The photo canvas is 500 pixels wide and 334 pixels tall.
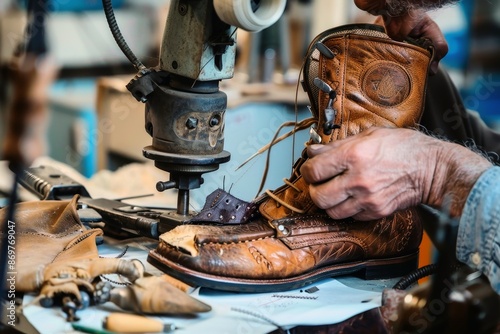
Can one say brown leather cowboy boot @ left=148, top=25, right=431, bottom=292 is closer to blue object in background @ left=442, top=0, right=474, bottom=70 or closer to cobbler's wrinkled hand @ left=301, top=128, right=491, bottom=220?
cobbler's wrinkled hand @ left=301, top=128, right=491, bottom=220

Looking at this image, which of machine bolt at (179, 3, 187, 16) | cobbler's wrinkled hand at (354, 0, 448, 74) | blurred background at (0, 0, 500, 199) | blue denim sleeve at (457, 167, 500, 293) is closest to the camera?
blue denim sleeve at (457, 167, 500, 293)

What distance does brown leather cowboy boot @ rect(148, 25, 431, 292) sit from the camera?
1.24 meters

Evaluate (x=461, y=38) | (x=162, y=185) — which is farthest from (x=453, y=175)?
(x=461, y=38)

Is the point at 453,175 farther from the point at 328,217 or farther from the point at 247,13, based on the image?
the point at 247,13

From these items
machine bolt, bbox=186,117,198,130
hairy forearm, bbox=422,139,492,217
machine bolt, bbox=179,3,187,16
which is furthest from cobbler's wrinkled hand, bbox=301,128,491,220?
machine bolt, bbox=179,3,187,16

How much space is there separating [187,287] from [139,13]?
2.39 m

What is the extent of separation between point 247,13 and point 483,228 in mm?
494

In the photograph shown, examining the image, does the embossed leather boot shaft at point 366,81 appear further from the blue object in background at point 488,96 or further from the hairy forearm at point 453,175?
the blue object in background at point 488,96

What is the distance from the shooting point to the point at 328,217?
1.33m

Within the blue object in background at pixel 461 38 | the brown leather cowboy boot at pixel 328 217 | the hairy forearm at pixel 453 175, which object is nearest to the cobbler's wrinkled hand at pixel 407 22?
the brown leather cowboy boot at pixel 328 217

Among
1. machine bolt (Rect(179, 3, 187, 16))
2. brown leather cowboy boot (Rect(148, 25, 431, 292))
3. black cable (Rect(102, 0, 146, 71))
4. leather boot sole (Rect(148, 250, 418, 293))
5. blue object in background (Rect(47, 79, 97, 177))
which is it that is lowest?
blue object in background (Rect(47, 79, 97, 177))

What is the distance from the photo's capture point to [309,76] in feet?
4.60

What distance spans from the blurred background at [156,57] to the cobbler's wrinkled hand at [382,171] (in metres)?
1.57

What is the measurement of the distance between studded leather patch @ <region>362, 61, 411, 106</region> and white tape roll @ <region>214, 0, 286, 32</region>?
0.62 ft
